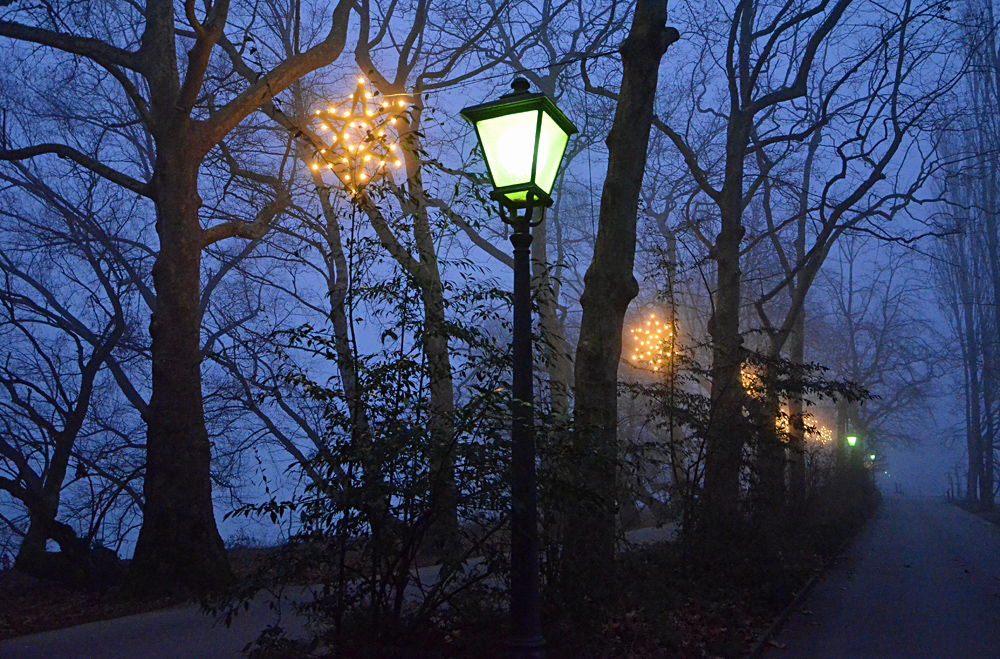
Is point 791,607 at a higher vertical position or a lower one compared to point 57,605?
higher

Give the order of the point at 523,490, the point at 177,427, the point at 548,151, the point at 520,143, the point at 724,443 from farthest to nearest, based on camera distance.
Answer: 1. the point at 724,443
2. the point at 177,427
3. the point at 548,151
4. the point at 520,143
5. the point at 523,490

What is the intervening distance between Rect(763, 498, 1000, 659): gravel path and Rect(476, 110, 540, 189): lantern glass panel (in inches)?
187

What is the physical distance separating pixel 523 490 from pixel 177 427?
23.0 ft

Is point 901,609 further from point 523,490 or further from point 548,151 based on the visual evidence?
point 548,151

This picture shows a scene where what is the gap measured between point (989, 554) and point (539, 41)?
47.5ft

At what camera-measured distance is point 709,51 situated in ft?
53.0

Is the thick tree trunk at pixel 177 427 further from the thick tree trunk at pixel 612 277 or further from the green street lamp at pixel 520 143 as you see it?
the green street lamp at pixel 520 143

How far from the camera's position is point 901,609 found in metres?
8.87

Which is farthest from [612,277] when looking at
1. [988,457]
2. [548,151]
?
[988,457]

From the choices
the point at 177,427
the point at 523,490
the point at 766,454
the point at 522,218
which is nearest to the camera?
the point at 523,490

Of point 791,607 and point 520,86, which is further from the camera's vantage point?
point 791,607

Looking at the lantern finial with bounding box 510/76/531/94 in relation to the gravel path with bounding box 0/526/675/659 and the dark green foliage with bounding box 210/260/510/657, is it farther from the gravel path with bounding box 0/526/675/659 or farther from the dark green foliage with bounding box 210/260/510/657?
the gravel path with bounding box 0/526/675/659

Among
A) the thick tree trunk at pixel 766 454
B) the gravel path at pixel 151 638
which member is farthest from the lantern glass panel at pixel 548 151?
the thick tree trunk at pixel 766 454

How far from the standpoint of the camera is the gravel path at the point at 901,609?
22.8 ft
